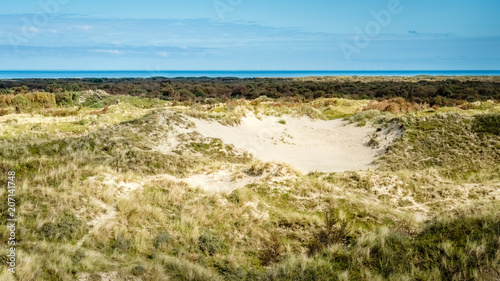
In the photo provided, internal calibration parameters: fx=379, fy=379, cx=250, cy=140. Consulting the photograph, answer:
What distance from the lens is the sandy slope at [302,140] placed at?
2077 centimetres

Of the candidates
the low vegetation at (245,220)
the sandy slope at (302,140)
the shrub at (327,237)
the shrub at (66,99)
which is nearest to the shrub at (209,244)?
the low vegetation at (245,220)

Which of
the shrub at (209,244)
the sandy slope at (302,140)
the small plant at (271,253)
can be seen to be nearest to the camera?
the small plant at (271,253)

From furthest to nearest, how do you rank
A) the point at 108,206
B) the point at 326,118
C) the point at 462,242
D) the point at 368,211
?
the point at 326,118 < the point at 368,211 < the point at 108,206 < the point at 462,242

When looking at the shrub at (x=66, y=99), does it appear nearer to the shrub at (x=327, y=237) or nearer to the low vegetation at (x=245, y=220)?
the low vegetation at (x=245, y=220)

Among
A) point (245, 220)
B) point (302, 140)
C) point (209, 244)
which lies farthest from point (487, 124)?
point (209, 244)

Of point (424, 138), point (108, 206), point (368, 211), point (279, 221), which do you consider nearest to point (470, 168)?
point (424, 138)

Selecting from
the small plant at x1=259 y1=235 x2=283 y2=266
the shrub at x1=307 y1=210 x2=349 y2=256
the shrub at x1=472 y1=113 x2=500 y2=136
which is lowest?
the small plant at x1=259 y1=235 x2=283 y2=266

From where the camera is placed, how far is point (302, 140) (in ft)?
86.5

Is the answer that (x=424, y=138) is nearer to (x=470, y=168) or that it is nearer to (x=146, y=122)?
(x=470, y=168)

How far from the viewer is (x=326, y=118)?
32.7 metres

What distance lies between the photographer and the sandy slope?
68.1ft

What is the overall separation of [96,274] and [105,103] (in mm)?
45987

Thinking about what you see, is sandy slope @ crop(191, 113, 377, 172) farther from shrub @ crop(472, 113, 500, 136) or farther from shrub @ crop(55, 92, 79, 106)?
shrub @ crop(55, 92, 79, 106)

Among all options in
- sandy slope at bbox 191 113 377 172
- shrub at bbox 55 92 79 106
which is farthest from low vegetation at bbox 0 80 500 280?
shrub at bbox 55 92 79 106
